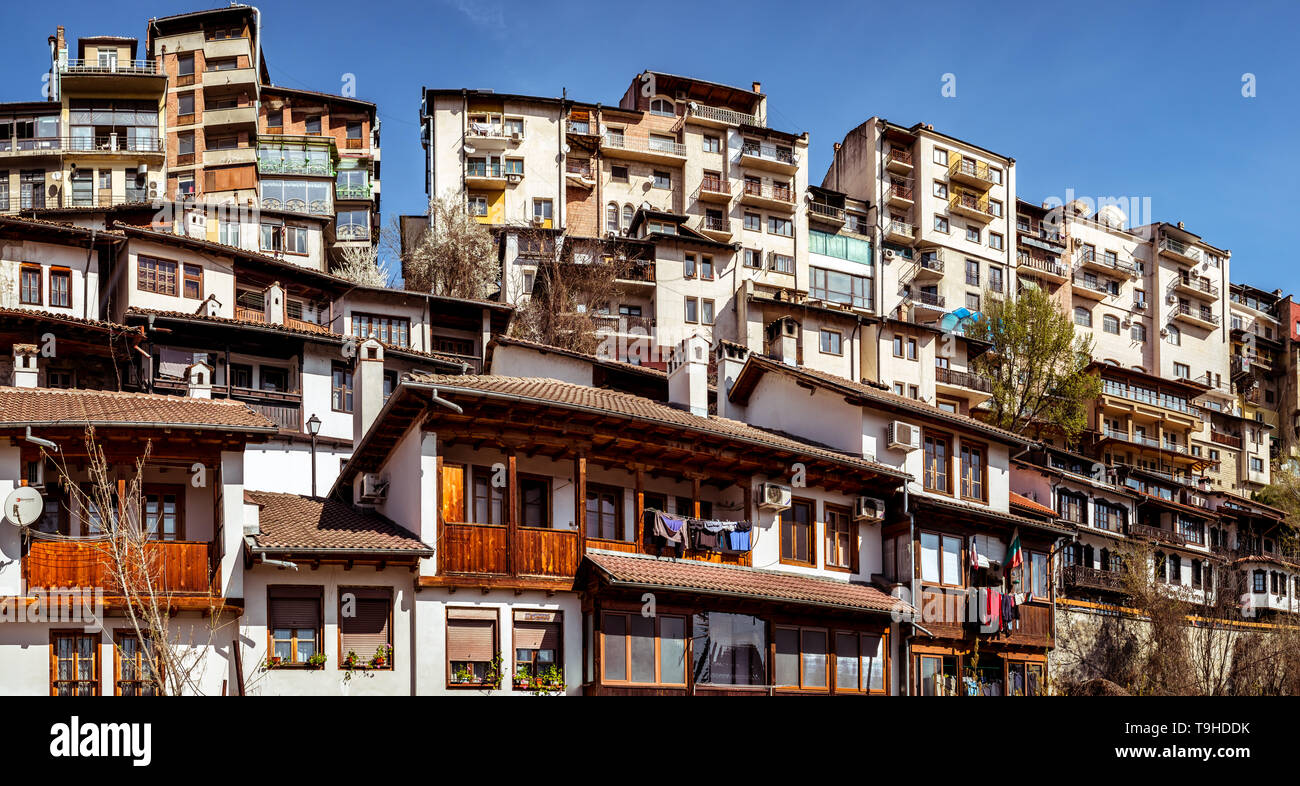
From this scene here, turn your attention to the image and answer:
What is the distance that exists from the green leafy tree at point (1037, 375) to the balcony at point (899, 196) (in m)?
13.6

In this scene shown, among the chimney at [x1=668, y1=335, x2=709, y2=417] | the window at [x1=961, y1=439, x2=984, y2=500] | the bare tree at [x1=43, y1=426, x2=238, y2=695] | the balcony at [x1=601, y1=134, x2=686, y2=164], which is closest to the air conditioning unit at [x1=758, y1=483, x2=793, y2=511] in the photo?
the chimney at [x1=668, y1=335, x2=709, y2=417]

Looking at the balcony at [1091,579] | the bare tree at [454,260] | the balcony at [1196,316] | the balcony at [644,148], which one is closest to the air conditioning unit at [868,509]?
the balcony at [1091,579]

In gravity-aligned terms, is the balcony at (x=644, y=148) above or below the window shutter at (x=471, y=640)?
above

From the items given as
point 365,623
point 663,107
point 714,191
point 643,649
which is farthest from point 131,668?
point 663,107

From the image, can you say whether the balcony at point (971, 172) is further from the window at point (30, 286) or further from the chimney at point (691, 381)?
the window at point (30, 286)

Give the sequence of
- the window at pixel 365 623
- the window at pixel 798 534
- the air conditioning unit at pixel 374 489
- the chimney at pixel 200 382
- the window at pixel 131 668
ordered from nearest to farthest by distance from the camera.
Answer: the window at pixel 131 668
the window at pixel 365 623
the air conditioning unit at pixel 374 489
the window at pixel 798 534
the chimney at pixel 200 382

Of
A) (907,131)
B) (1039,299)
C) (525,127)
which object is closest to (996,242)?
(907,131)

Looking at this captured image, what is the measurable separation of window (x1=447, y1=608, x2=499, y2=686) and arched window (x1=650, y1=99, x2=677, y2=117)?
54.3 meters

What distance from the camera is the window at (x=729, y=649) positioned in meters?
26.9

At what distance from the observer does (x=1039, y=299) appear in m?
64.7

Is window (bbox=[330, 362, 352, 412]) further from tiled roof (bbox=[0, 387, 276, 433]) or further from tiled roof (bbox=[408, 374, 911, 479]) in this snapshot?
tiled roof (bbox=[0, 387, 276, 433])
